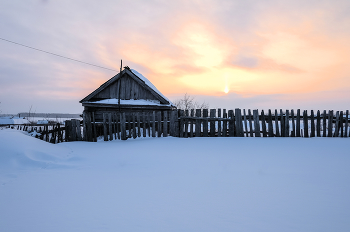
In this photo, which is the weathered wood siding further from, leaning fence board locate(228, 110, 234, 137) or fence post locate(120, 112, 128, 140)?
leaning fence board locate(228, 110, 234, 137)

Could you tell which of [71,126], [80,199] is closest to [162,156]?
[80,199]

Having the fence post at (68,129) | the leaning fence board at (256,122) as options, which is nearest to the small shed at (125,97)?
the fence post at (68,129)

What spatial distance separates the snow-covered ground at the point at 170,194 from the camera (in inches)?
78.1

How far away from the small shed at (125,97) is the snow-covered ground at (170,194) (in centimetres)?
799

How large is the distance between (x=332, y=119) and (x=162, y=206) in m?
10.4

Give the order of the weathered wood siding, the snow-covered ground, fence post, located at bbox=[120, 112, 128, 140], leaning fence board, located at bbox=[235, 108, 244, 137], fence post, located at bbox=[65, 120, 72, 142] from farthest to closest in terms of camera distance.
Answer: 1. the weathered wood siding
2. leaning fence board, located at bbox=[235, 108, 244, 137]
3. fence post, located at bbox=[120, 112, 128, 140]
4. fence post, located at bbox=[65, 120, 72, 142]
5. the snow-covered ground

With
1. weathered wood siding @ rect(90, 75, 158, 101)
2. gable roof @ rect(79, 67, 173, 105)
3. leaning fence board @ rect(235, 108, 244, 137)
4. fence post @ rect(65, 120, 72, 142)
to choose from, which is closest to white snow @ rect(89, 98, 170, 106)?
weathered wood siding @ rect(90, 75, 158, 101)

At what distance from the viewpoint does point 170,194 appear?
8.78 feet

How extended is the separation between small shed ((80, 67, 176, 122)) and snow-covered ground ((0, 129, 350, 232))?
26.2 feet

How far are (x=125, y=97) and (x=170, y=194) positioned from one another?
11043mm

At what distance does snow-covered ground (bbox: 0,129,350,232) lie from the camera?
Answer: 78.1 inches

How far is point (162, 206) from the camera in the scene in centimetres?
232

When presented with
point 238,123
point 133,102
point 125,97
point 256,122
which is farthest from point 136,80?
point 256,122

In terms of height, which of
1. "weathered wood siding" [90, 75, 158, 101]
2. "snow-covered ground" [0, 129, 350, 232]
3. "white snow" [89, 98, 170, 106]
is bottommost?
"snow-covered ground" [0, 129, 350, 232]
